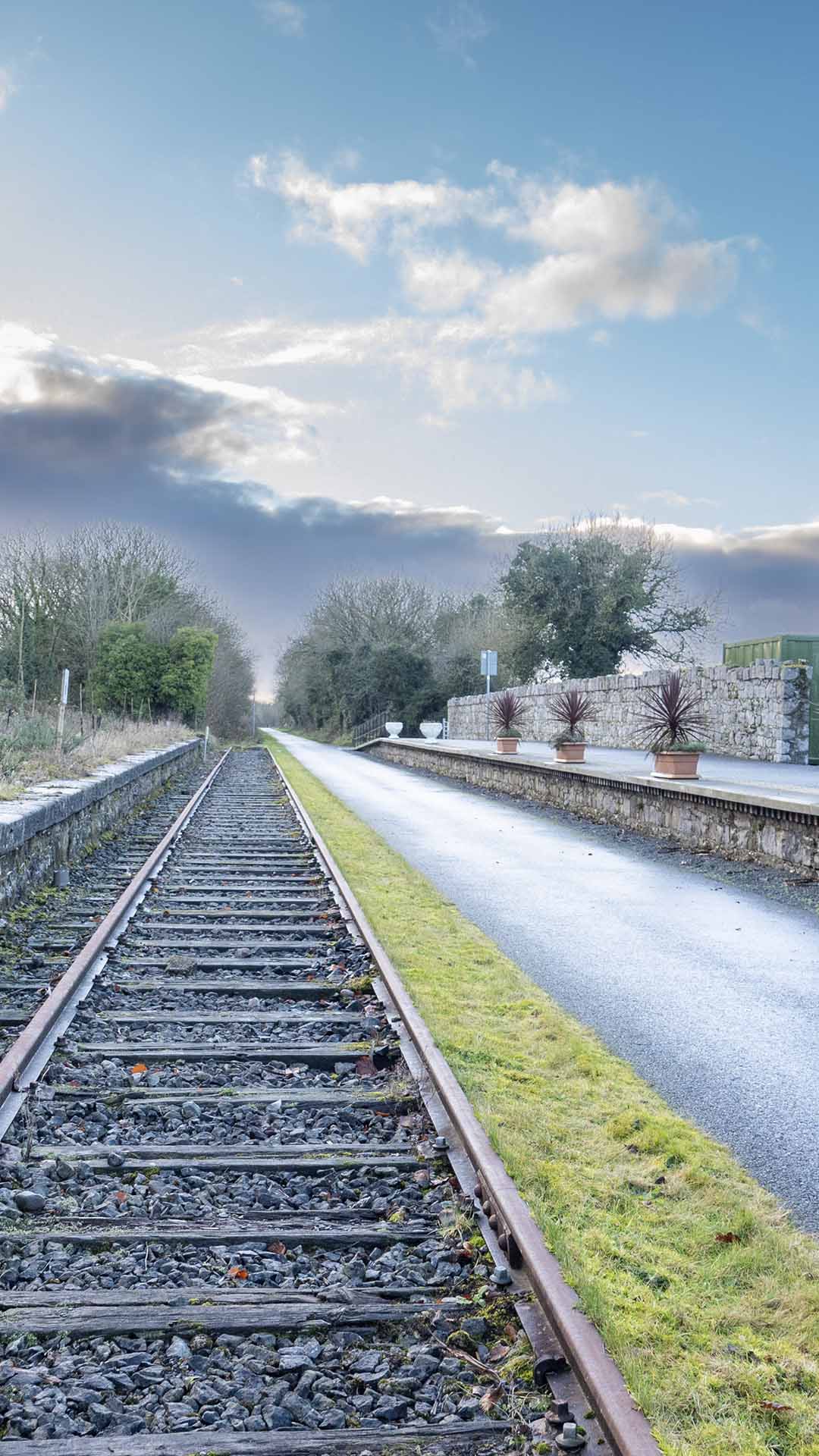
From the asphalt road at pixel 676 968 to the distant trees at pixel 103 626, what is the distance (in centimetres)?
2833

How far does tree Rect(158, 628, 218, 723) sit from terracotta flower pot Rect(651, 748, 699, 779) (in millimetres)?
28571

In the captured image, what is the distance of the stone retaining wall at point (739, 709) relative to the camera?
55.3 feet

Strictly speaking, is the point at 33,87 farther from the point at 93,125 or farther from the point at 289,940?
the point at 289,940

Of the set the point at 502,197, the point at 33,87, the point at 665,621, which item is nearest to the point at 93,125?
the point at 33,87

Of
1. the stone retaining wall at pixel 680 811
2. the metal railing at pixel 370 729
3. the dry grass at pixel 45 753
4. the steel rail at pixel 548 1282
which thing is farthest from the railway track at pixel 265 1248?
the metal railing at pixel 370 729

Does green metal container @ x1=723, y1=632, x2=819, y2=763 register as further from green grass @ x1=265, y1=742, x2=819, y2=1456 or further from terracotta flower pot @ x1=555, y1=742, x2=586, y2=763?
green grass @ x1=265, y1=742, x2=819, y2=1456

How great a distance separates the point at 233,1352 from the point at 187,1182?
87 centimetres

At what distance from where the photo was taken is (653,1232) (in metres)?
2.78

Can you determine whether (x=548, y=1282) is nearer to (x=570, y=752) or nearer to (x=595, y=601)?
(x=570, y=752)

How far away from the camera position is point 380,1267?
8.21ft

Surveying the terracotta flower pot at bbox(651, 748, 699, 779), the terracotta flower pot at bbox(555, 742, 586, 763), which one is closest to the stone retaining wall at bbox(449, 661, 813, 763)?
the terracotta flower pot at bbox(555, 742, 586, 763)

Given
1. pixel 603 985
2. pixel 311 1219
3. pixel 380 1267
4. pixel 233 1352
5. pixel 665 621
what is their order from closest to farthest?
pixel 233 1352
pixel 380 1267
pixel 311 1219
pixel 603 985
pixel 665 621

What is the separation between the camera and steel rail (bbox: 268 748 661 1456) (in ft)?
5.80

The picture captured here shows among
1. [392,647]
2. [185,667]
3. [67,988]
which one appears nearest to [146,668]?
[185,667]
